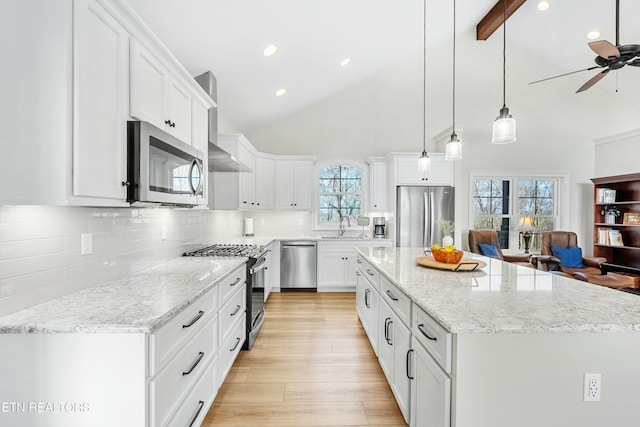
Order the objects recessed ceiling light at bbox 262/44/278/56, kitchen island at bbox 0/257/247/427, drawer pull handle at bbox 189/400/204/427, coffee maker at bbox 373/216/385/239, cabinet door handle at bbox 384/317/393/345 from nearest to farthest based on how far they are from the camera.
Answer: kitchen island at bbox 0/257/247/427 < drawer pull handle at bbox 189/400/204/427 < cabinet door handle at bbox 384/317/393/345 < recessed ceiling light at bbox 262/44/278/56 < coffee maker at bbox 373/216/385/239

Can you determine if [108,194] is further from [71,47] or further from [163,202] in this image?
[71,47]

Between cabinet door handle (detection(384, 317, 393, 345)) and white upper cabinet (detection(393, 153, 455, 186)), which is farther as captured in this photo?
white upper cabinet (detection(393, 153, 455, 186))

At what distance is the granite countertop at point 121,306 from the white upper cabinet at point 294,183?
3339 millimetres

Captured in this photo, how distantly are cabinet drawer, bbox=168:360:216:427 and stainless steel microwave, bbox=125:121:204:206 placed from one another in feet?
3.32

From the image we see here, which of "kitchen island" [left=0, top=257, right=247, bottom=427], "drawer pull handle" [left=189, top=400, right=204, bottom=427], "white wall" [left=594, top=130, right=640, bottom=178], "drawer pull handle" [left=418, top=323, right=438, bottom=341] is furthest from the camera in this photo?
"white wall" [left=594, top=130, right=640, bottom=178]

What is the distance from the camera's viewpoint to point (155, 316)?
1.26m

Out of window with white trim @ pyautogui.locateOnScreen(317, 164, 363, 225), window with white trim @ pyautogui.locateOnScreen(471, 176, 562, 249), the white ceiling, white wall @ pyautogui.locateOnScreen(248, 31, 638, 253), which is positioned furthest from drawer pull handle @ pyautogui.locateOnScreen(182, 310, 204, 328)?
window with white trim @ pyautogui.locateOnScreen(471, 176, 562, 249)

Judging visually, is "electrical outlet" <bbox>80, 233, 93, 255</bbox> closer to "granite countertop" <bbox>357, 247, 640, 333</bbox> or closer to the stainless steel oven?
the stainless steel oven

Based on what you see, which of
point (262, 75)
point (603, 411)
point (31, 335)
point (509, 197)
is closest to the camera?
point (31, 335)

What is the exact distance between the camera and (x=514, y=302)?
59.6 inches

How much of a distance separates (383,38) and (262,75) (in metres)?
1.95

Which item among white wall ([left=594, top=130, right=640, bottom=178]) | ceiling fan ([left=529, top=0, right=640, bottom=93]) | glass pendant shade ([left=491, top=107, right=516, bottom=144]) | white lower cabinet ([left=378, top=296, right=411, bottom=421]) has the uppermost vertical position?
ceiling fan ([left=529, top=0, right=640, bottom=93])

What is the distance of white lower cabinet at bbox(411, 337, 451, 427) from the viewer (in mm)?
1259

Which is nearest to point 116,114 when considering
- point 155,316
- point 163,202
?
point 163,202
